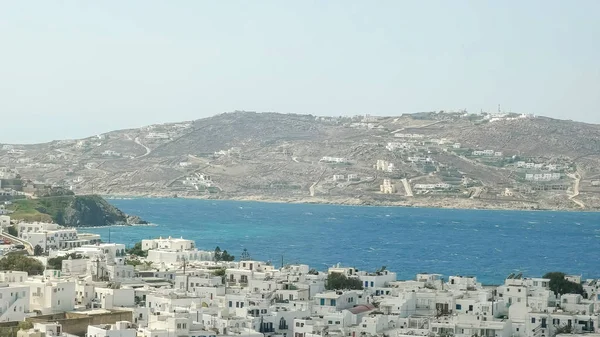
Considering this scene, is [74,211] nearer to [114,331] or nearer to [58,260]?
[58,260]

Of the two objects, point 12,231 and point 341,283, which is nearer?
point 341,283

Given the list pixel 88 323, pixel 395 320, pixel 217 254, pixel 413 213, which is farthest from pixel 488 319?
pixel 413 213

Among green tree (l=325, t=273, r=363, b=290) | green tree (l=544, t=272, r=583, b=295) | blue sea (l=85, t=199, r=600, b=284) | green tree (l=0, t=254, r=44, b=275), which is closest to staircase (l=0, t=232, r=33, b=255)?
green tree (l=0, t=254, r=44, b=275)

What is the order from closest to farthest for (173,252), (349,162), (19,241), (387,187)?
(173,252) < (19,241) < (387,187) < (349,162)

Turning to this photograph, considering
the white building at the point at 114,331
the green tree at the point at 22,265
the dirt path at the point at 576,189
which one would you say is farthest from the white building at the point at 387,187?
the white building at the point at 114,331

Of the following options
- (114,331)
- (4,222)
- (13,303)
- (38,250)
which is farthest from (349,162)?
(114,331)

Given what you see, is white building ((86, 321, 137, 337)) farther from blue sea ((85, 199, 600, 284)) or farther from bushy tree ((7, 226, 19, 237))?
bushy tree ((7, 226, 19, 237))

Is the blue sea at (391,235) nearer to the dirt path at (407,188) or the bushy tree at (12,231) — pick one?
the dirt path at (407,188)
